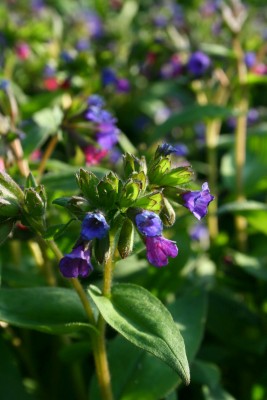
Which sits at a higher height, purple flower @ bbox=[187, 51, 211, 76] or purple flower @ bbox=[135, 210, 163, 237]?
purple flower @ bbox=[135, 210, 163, 237]

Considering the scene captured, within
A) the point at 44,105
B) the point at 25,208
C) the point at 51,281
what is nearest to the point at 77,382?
the point at 51,281

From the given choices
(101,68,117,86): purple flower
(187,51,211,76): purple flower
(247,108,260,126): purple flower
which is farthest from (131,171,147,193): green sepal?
(247,108,260,126): purple flower

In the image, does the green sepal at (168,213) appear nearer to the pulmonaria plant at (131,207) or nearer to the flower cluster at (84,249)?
the pulmonaria plant at (131,207)

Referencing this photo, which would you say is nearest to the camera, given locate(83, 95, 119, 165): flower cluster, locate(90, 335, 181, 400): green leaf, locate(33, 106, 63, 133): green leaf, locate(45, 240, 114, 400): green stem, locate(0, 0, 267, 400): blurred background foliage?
locate(45, 240, 114, 400): green stem

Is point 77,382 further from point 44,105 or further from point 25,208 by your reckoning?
point 44,105

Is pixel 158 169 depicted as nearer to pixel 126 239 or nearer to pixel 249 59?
pixel 126 239

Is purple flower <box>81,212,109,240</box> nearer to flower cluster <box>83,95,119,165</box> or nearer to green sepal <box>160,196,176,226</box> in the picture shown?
green sepal <box>160,196,176,226</box>

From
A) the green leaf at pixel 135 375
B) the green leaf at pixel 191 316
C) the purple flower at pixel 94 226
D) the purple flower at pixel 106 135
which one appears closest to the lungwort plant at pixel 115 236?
the purple flower at pixel 94 226
